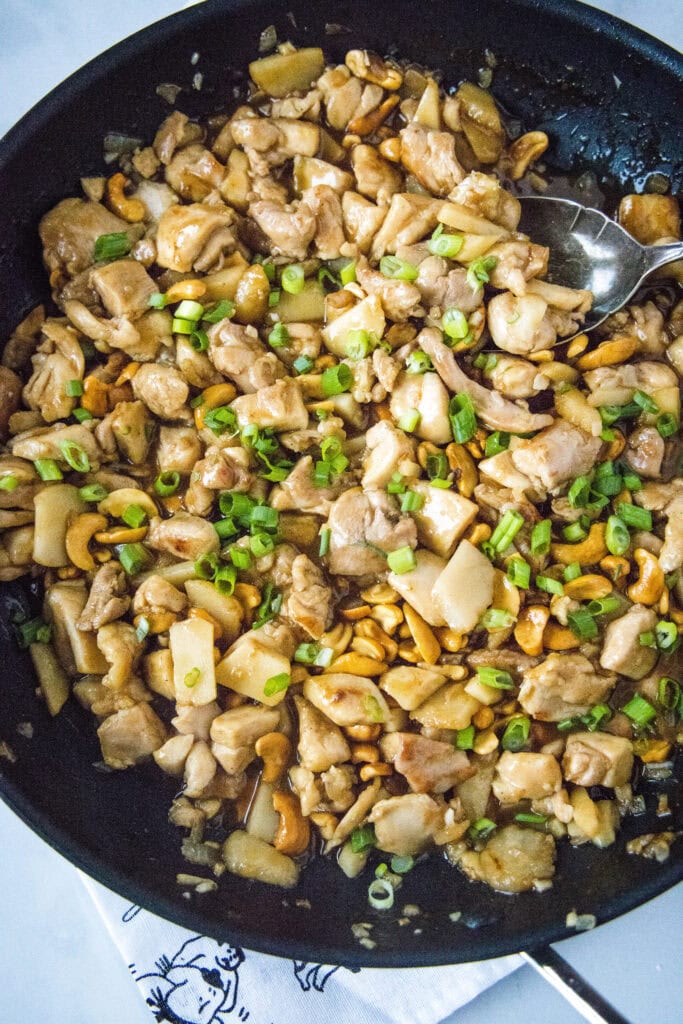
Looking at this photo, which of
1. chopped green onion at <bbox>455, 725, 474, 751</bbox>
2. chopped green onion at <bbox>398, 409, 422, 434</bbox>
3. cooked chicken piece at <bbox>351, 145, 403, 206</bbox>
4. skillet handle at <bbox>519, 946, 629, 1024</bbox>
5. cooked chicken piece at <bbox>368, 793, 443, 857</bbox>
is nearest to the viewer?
skillet handle at <bbox>519, 946, 629, 1024</bbox>

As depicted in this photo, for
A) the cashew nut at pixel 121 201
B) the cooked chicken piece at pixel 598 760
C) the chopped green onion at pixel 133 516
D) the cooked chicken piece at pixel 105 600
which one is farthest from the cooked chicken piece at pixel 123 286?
the cooked chicken piece at pixel 598 760

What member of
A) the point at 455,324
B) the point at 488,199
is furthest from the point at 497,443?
the point at 488,199

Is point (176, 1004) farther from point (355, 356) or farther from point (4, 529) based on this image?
point (355, 356)

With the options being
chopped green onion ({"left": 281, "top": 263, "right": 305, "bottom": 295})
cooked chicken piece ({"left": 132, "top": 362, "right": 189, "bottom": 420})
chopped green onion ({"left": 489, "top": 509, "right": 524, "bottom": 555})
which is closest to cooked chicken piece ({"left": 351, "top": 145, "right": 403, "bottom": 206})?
chopped green onion ({"left": 281, "top": 263, "right": 305, "bottom": 295})

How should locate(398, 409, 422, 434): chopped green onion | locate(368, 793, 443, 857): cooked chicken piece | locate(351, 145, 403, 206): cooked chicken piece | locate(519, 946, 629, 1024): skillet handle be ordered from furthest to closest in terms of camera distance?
locate(351, 145, 403, 206): cooked chicken piece → locate(398, 409, 422, 434): chopped green onion → locate(368, 793, 443, 857): cooked chicken piece → locate(519, 946, 629, 1024): skillet handle

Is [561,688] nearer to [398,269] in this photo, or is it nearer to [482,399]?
[482,399]

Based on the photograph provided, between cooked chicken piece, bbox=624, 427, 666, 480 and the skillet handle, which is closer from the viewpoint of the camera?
the skillet handle

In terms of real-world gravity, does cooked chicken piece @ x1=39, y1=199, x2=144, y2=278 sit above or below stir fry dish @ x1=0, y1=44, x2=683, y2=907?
above

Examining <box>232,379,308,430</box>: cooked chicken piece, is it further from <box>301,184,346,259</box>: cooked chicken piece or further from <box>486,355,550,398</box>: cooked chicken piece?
<box>486,355,550,398</box>: cooked chicken piece

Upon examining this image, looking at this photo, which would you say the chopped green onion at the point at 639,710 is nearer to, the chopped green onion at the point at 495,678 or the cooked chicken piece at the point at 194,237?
the chopped green onion at the point at 495,678
